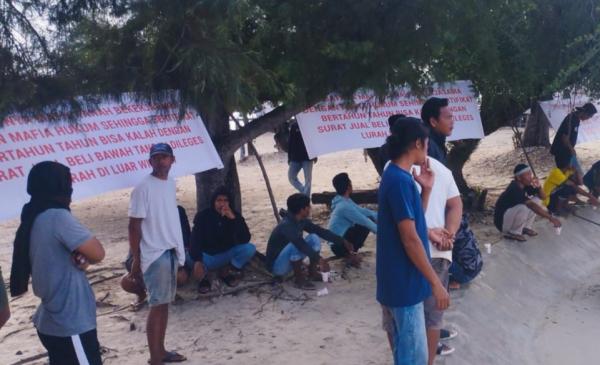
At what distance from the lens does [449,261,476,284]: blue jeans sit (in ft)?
18.3

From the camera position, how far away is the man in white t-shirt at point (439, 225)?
13.5ft

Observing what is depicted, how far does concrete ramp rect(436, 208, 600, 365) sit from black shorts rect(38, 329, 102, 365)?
264cm

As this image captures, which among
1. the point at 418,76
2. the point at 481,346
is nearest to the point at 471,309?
the point at 481,346

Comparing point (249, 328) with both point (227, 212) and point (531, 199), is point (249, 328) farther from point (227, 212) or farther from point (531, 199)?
point (531, 199)

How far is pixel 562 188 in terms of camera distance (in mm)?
9656

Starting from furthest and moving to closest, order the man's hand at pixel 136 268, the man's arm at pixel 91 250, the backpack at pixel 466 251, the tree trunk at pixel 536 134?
the tree trunk at pixel 536 134 < the backpack at pixel 466 251 < the man's hand at pixel 136 268 < the man's arm at pixel 91 250

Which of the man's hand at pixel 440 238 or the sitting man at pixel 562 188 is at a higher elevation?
the man's hand at pixel 440 238

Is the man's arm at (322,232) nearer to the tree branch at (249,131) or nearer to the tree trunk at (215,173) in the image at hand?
the tree trunk at (215,173)

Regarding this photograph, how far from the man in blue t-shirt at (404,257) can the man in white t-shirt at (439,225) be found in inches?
22.6

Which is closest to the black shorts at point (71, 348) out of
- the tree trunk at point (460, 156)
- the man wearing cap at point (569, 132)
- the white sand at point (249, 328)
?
the white sand at point (249, 328)

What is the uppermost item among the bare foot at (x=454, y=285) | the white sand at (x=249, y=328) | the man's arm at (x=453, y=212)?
the man's arm at (x=453, y=212)

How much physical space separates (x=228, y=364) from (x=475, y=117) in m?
5.94

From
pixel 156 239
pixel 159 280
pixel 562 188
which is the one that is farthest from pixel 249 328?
pixel 562 188

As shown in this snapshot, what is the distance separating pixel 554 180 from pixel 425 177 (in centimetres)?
612
